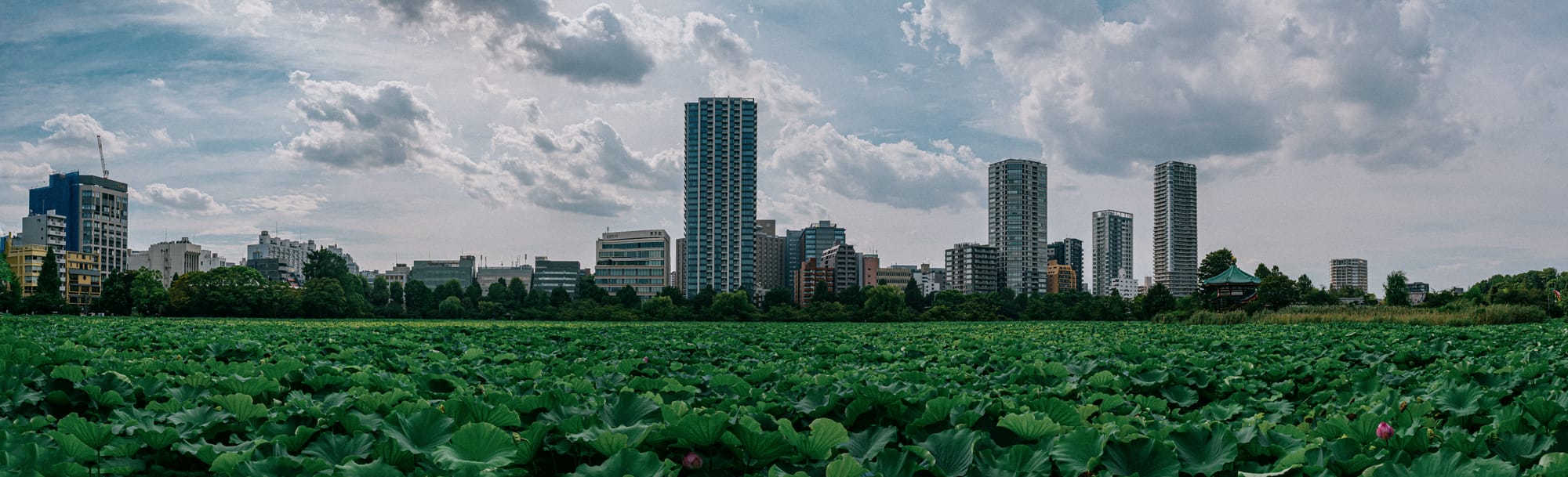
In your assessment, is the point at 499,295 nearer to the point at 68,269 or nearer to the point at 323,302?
the point at 323,302

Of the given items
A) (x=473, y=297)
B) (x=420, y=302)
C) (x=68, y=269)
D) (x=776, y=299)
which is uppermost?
(x=68, y=269)

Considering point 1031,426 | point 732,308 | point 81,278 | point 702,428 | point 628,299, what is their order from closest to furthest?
point 702,428
point 1031,426
point 732,308
point 628,299
point 81,278

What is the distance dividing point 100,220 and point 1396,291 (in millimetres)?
188137

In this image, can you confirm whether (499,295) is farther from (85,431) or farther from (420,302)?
(85,431)

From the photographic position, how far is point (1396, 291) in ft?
250

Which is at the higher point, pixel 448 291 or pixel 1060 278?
Answer: pixel 1060 278

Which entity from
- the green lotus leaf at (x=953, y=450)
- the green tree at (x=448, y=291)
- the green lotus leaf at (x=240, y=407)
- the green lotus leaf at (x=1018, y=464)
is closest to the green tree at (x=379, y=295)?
the green tree at (x=448, y=291)

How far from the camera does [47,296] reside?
221 feet

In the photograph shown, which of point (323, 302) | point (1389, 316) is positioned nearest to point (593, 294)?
point (323, 302)

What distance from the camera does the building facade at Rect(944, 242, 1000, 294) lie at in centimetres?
14175

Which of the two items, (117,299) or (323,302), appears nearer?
(323,302)

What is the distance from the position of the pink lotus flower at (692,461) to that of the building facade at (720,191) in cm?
11894

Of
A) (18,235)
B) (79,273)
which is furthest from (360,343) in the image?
(18,235)

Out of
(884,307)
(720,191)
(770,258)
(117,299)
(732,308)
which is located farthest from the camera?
(770,258)
